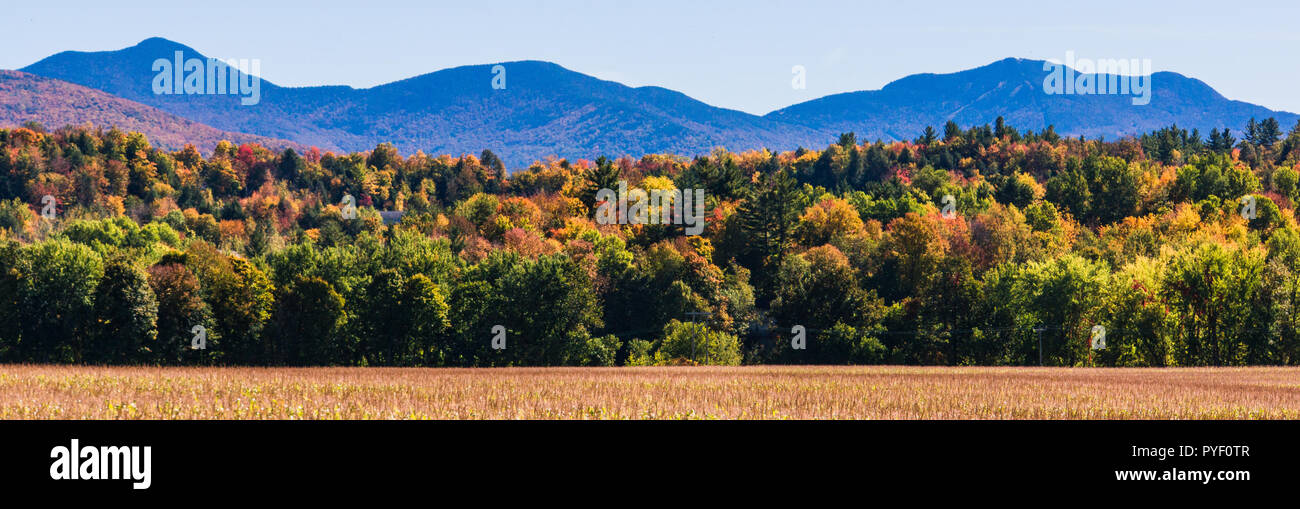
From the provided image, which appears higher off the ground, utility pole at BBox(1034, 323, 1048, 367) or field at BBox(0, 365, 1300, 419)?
field at BBox(0, 365, 1300, 419)

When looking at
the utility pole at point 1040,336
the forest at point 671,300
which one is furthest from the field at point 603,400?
the utility pole at point 1040,336

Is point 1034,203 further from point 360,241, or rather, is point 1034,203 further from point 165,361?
point 165,361

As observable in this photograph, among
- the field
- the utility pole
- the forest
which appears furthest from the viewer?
the utility pole

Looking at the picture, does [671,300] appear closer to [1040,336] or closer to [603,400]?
[1040,336]

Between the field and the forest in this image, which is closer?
the field

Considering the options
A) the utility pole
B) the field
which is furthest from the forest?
the field

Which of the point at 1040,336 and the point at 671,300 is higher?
the point at 671,300

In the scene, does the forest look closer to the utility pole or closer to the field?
the utility pole

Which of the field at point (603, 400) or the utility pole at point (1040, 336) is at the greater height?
the field at point (603, 400)

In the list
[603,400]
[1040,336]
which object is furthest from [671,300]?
[603,400]

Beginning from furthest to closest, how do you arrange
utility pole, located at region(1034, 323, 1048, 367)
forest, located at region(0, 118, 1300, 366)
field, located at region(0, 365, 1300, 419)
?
utility pole, located at region(1034, 323, 1048, 367) < forest, located at region(0, 118, 1300, 366) < field, located at region(0, 365, 1300, 419)

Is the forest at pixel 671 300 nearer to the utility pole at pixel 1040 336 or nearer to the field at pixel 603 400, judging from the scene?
the utility pole at pixel 1040 336

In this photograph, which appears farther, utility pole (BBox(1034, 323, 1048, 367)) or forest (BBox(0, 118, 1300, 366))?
utility pole (BBox(1034, 323, 1048, 367))
